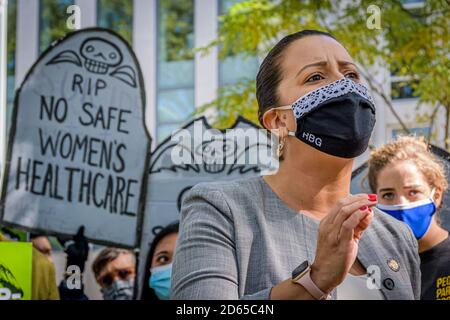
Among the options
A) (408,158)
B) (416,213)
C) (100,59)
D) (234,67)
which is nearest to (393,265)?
(416,213)

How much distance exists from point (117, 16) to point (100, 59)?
1.44ft

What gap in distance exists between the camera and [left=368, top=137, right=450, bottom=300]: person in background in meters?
2.25

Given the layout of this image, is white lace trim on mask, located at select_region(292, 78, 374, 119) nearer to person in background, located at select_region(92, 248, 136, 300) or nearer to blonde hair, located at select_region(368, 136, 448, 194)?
blonde hair, located at select_region(368, 136, 448, 194)

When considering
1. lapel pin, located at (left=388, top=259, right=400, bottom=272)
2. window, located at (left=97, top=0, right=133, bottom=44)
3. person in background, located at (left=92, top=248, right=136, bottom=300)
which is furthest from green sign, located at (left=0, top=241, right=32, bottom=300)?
lapel pin, located at (left=388, top=259, right=400, bottom=272)

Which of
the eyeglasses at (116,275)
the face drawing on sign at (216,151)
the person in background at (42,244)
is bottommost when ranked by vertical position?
the eyeglasses at (116,275)

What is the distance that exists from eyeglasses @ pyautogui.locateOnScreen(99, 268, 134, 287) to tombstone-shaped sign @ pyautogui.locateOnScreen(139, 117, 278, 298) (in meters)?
0.06

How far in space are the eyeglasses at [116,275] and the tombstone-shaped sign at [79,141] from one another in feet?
0.49

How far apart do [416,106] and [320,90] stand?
1.22 m

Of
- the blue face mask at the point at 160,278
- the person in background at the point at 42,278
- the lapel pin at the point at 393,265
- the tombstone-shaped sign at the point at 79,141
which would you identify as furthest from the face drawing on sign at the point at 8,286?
the lapel pin at the point at 393,265

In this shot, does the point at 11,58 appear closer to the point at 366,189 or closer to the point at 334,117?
the point at 366,189

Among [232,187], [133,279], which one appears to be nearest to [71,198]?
[133,279]

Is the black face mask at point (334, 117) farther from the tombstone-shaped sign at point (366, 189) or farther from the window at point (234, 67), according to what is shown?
the window at point (234, 67)

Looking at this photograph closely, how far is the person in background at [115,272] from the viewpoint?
3.21 meters

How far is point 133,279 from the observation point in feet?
10.7
